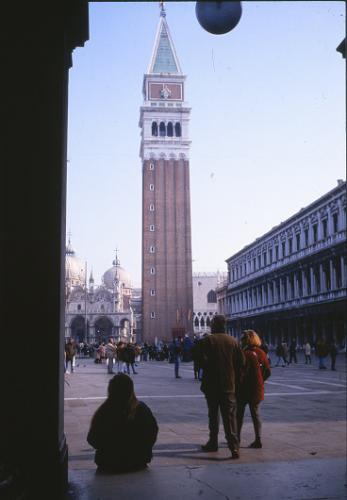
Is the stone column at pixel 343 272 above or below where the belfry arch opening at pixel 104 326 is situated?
above

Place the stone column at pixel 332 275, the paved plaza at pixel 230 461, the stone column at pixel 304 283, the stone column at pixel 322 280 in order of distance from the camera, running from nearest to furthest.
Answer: the paved plaza at pixel 230 461 → the stone column at pixel 332 275 → the stone column at pixel 322 280 → the stone column at pixel 304 283

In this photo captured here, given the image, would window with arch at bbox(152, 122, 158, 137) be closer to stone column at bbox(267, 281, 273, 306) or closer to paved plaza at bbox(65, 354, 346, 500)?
stone column at bbox(267, 281, 273, 306)

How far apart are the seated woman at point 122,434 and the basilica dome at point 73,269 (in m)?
100

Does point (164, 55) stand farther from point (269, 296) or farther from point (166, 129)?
point (269, 296)

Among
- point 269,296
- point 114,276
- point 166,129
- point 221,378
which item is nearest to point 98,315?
point 114,276

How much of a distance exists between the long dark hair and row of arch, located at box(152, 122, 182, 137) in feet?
237

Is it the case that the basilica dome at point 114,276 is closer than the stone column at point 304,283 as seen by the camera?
No

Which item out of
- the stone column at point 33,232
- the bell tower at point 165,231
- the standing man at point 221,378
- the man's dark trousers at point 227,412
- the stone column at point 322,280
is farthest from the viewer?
the bell tower at point 165,231

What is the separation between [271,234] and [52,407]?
53.1m

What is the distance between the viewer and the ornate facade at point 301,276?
4062 centimetres

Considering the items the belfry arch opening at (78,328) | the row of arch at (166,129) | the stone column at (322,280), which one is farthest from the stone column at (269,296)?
the belfry arch opening at (78,328)

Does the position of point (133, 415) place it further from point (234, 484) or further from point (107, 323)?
point (107, 323)

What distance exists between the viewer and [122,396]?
17.2 feet

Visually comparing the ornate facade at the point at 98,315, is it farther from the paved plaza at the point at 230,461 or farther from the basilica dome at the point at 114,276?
the paved plaza at the point at 230,461
